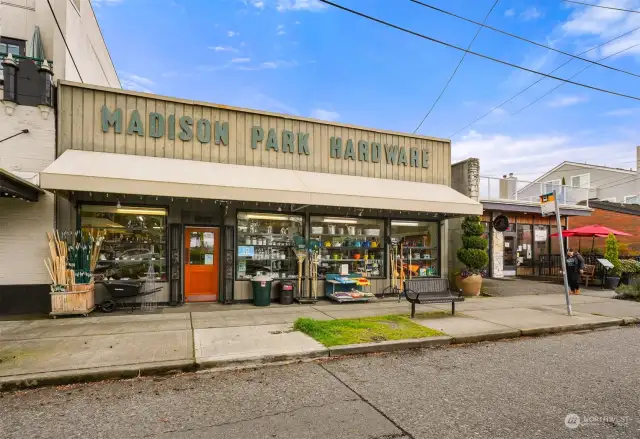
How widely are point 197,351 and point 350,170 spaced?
7.47 meters

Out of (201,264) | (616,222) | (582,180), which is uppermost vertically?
(582,180)

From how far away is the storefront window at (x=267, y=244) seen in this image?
1058 centimetres

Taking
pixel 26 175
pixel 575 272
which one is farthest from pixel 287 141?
pixel 575 272

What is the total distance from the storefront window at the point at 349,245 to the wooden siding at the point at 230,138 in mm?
1574

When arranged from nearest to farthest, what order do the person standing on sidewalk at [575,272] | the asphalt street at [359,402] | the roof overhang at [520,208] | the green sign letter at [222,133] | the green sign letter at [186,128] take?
the asphalt street at [359,402]
the green sign letter at [186,128]
the green sign letter at [222,133]
the person standing on sidewalk at [575,272]
the roof overhang at [520,208]

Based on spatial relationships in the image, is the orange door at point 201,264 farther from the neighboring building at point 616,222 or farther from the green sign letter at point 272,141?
the neighboring building at point 616,222

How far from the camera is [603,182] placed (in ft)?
95.8

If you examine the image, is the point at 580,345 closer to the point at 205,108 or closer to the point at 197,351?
the point at 197,351

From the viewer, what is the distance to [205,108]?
10.2 metres

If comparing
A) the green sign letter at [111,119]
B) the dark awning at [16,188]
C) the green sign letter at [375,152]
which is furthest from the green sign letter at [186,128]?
the green sign letter at [375,152]

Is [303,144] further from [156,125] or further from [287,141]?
[156,125]

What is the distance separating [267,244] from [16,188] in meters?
5.82

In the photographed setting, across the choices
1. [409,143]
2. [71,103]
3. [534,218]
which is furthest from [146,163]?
[534,218]

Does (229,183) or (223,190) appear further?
(229,183)
